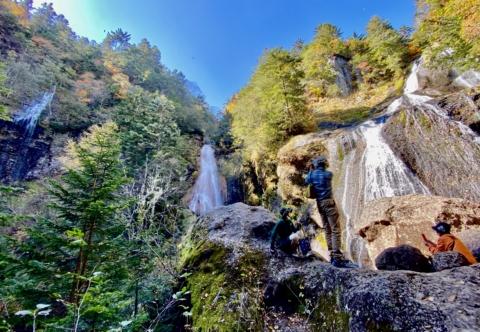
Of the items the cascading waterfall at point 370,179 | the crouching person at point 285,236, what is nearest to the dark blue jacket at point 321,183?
the crouching person at point 285,236

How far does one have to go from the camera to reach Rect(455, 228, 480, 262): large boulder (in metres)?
4.07

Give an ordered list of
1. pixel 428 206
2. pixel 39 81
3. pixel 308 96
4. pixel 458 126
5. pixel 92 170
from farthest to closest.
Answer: pixel 308 96 → pixel 39 81 → pixel 458 126 → pixel 428 206 → pixel 92 170

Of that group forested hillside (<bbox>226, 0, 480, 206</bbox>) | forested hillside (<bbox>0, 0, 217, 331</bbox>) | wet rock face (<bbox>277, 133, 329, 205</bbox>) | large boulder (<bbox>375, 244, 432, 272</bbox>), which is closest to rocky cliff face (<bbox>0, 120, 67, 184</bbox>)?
forested hillside (<bbox>0, 0, 217, 331</bbox>)

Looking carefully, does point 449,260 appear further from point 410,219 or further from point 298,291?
point 410,219

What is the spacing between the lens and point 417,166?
7695 millimetres

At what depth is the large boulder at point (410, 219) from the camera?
5.04 m

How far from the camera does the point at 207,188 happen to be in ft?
71.0

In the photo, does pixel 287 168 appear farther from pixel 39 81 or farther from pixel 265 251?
pixel 39 81

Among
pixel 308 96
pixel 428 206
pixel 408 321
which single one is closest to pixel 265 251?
pixel 408 321

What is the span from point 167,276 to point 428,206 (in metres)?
6.85

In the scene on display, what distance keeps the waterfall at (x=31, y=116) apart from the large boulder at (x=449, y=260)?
991 inches

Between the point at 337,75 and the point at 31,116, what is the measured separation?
2812 centimetres

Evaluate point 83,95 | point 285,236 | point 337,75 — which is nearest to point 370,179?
point 285,236

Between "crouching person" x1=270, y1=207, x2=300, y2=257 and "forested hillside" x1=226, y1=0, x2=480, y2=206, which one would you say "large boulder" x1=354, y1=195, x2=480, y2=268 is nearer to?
"crouching person" x1=270, y1=207, x2=300, y2=257
